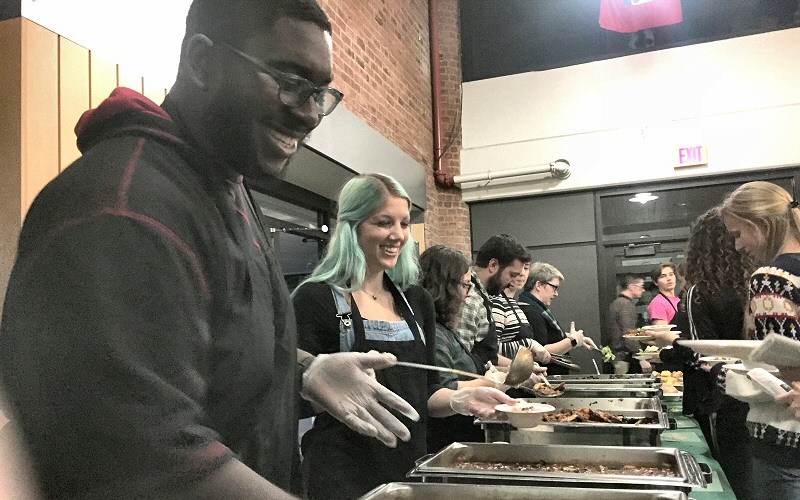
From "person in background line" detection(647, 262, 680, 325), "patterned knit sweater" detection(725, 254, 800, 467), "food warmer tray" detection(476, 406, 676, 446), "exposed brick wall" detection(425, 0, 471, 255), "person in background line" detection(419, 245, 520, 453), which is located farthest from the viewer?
"person in background line" detection(647, 262, 680, 325)

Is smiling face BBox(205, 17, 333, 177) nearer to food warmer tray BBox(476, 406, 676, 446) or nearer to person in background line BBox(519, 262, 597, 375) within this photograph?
A: food warmer tray BBox(476, 406, 676, 446)

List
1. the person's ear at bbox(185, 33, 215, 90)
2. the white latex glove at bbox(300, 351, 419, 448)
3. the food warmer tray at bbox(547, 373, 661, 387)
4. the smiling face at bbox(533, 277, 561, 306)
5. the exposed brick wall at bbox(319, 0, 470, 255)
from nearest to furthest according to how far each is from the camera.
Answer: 1. the person's ear at bbox(185, 33, 215, 90)
2. the white latex glove at bbox(300, 351, 419, 448)
3. the exposed brick wall at bbox(319, 0, 470, 255)
4. the food warmer tray at bbox(547, 373, 661, 387)
5. the smiling face at bbox(533, 277, 561, 306)

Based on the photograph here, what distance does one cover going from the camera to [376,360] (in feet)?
3.21

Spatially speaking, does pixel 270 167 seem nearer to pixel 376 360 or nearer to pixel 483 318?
pixel 376 360

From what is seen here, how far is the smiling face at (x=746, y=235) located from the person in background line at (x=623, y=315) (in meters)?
2.31

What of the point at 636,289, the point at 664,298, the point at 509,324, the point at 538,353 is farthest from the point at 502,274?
the point at 636,289

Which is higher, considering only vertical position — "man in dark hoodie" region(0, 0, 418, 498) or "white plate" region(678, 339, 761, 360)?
"man in dark hoodie" region(0, 0, 418, 498)

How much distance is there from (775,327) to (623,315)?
2723 mm

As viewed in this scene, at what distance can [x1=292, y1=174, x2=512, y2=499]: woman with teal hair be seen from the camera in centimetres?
98

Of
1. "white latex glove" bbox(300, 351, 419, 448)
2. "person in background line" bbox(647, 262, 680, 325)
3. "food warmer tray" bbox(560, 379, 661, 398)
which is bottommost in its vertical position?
"food warmer tray" bbox(560, 379, 661, 398)

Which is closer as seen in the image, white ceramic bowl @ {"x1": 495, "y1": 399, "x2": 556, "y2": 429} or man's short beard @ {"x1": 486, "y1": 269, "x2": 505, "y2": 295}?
white ceramic bowl @ {"x1": 495, "y1": 399, "x2": 556, "y2": 429}

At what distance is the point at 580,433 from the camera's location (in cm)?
166

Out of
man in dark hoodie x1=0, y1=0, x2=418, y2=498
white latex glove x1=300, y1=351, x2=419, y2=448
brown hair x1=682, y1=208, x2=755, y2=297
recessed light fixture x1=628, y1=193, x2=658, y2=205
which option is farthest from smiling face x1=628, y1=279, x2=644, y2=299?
man in dark hoodie x1=0, y1=0, x2=418, y2=498

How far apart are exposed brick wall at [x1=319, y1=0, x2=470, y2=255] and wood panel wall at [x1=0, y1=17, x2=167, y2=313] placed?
41 centimetres
